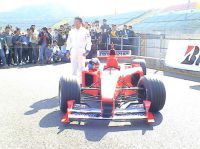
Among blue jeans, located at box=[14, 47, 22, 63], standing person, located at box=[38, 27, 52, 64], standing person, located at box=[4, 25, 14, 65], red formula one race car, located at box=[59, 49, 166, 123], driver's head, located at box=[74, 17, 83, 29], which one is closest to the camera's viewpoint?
red formula one race car, located at box=[59, 49, 166, 123]

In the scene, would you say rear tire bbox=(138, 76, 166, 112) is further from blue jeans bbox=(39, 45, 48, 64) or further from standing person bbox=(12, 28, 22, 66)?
blue jeans bbox=(39, 45, 48, 64)

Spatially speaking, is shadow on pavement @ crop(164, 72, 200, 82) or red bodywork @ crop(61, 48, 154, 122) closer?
red bodywork @ crop(61, 48, 154, 122)

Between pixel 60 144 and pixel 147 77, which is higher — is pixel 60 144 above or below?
below

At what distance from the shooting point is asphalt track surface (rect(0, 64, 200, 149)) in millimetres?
5109

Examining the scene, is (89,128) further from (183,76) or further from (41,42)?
(41,42)

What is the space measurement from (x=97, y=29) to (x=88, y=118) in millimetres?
13043

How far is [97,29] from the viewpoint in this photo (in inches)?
732

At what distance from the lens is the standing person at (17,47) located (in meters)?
16.1

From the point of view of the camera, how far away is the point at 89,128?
5883 mm

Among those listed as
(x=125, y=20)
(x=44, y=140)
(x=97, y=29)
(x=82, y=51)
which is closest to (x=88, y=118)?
(x=44, y=140)

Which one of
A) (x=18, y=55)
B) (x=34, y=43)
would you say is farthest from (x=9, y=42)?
(x=34, y=43)

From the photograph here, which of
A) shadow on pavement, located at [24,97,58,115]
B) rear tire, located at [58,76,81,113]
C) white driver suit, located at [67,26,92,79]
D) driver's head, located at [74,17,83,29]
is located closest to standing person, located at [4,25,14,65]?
white driver suit, located at [67,26,92,79]

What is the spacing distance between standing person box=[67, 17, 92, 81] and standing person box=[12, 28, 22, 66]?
7.41 metres

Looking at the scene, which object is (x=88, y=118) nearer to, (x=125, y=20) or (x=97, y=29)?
(x=97, y=29)
